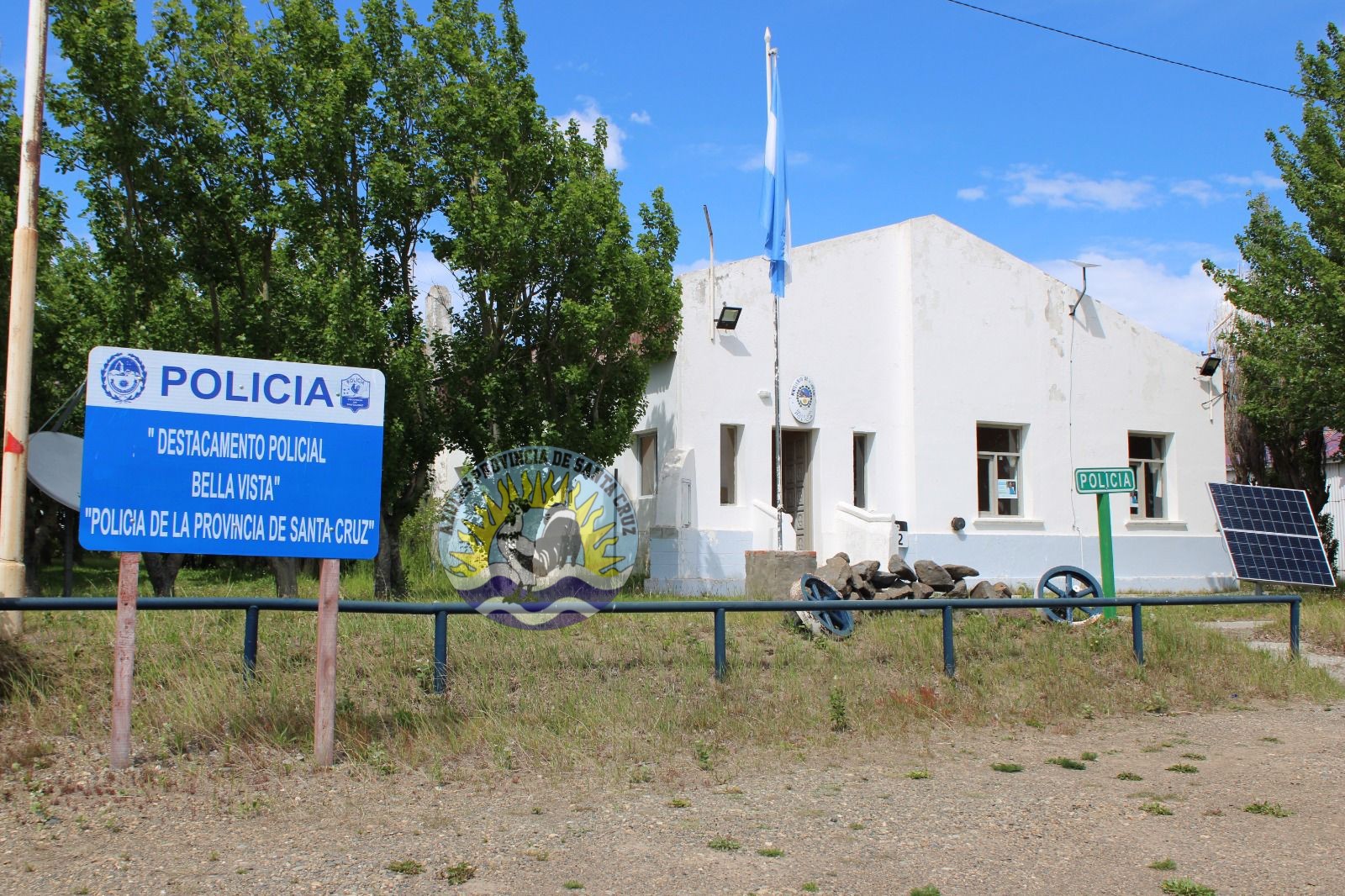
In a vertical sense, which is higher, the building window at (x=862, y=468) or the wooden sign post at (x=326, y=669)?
the building window at (x=862, y=468)

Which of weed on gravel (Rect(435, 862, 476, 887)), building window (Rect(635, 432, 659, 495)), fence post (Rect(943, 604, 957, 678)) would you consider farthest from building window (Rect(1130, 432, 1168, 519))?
weed on gravel (Rect(435, 862, 476, 887))

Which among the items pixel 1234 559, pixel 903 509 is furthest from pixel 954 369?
pixel 1234 559

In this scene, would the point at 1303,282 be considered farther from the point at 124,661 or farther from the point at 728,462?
the point at 124,661

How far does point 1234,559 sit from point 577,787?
15.7 metres

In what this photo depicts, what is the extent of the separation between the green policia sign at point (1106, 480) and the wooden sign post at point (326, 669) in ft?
24.7

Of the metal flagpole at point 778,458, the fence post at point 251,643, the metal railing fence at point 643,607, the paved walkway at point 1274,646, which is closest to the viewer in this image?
the metal railing fence at point 643,607

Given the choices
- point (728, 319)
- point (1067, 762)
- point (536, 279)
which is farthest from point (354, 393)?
point (728, 319)

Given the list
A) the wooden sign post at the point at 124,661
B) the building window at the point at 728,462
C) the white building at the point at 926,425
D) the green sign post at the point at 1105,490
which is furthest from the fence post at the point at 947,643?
the building window at the point at 728,462

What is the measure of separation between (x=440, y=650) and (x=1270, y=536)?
16145 mm

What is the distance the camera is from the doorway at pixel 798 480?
1891cm

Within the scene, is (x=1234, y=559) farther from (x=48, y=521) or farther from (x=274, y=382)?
(x=48, y=521)

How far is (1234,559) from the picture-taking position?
18531 mm
